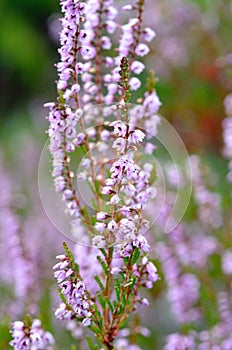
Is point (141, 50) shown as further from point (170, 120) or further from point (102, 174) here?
point (170, 120)

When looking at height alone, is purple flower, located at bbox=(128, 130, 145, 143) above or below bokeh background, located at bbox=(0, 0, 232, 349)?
below

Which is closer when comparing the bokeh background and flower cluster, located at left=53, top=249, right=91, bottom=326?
flower cluster, located at left=53, top=249, right=91, bottom=326

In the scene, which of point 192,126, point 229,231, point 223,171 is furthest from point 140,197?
point 223,171

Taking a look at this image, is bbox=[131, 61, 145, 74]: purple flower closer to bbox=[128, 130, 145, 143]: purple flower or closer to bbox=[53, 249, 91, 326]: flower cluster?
bbox=[128, 130, 145, 143]: purple flower

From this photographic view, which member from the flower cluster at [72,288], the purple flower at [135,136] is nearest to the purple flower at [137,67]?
the purple flower at [135,136]

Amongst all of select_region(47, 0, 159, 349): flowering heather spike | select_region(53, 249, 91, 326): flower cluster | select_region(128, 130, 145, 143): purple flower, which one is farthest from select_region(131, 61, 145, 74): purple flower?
select_region(53, 249, 91, 326): flower cluster

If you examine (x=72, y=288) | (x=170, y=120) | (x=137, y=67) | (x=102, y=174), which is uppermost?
(x=170, y=120)

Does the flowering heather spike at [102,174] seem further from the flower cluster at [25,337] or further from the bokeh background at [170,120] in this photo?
the bokeh background at [170,120]

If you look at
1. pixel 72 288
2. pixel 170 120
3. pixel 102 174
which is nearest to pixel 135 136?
pixel 72 288

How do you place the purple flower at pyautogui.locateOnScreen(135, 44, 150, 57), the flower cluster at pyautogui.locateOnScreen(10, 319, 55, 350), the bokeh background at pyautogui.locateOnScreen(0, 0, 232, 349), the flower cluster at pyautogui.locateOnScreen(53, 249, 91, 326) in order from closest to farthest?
the flower cluster at pyautogui.locateOnScreen(53, 249, 91, 326), the flower cluster at pyautogui.locateOnScreen(10, 319, 55, 350), the purple flower at pyautogui.locateOnScreen(135, 44, 150, 57), the bokeh background at pyautogui.locateOnScreen(0, 0, 232, 349)
